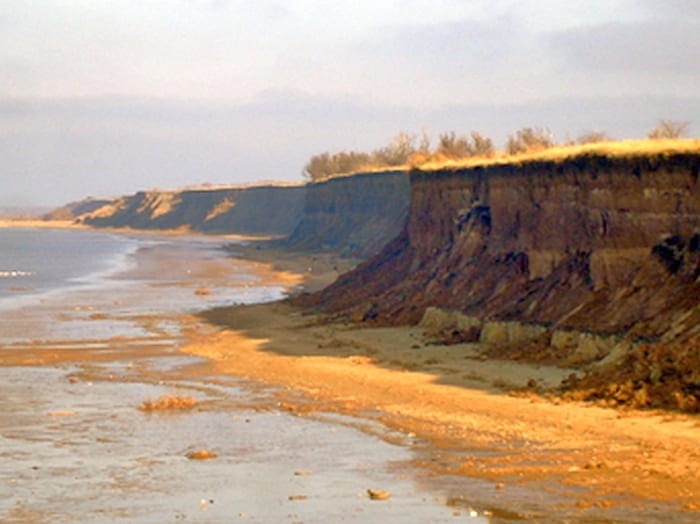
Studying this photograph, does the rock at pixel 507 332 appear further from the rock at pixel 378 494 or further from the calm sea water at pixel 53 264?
the calm sea water at pixel 53 264

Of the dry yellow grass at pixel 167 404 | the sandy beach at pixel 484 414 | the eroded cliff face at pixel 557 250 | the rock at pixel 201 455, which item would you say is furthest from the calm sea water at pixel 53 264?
the rock at pixel 201 455

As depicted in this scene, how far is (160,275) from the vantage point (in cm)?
6462

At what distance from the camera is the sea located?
45.6ft

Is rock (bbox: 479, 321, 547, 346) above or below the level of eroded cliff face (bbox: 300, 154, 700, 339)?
→ below

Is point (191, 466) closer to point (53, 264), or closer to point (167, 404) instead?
point (167, 404)

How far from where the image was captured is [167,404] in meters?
21.2

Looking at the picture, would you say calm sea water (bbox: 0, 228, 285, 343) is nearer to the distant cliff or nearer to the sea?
the sea

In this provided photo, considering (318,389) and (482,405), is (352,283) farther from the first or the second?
(482,405)

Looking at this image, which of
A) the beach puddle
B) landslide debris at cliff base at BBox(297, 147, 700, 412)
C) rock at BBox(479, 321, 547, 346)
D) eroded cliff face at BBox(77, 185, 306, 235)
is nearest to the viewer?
the beach puddle

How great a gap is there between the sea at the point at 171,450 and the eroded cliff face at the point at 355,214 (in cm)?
4197

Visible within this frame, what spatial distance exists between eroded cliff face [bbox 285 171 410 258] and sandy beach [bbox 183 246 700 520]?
41.0 metres

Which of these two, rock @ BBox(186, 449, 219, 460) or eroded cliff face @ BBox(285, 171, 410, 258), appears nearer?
rock @ BBox(186, 449, 219, 460)

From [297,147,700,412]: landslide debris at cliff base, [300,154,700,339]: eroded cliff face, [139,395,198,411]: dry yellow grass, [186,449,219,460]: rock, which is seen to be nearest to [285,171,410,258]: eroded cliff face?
[300,154,700,339]: eroded cliff face

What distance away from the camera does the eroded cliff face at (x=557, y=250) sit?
24.7m
